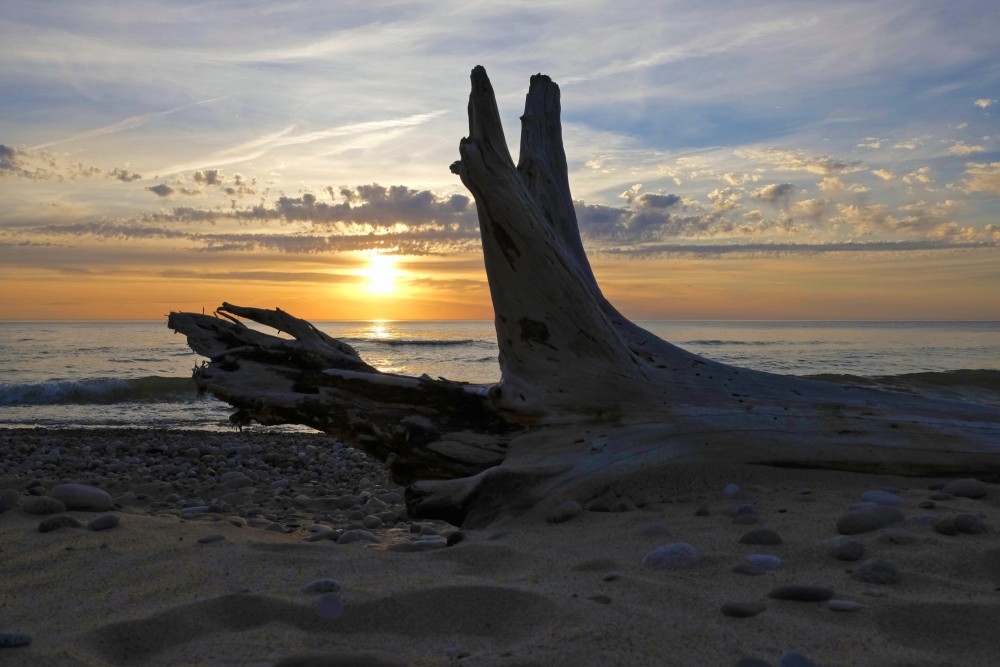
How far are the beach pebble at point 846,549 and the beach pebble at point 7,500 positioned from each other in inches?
170

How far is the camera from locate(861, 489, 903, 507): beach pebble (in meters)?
3.35

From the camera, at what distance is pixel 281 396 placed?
4789 millimetres

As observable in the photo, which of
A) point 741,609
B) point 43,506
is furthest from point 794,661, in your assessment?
point 43,506

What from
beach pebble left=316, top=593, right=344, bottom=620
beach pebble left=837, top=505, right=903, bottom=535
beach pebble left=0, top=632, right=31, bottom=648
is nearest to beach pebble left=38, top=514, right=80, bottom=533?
beach pebble left=0, top=632, right=31, bottom=648

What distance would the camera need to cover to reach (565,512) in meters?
3.64

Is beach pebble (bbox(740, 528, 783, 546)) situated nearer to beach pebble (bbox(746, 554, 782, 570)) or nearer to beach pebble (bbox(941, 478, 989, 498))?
beach pebble (bbox(746, 554, 782, 570))

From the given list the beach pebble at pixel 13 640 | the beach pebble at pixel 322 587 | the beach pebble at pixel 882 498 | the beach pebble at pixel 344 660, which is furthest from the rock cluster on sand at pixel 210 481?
the beach pebble at pixel 13 640

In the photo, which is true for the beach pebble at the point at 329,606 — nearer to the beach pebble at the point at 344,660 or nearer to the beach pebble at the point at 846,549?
the beach pebble at the point at 344,660

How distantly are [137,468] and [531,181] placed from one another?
216 inches

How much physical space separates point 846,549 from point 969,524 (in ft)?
2.07

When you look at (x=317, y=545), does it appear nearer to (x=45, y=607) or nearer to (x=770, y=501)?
(x=45, y=607)

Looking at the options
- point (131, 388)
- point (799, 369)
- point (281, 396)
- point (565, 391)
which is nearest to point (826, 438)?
point (565, 391)

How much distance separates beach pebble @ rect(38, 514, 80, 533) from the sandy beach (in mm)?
24

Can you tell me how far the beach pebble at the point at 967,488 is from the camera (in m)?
3.57
